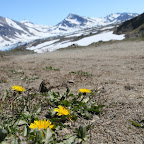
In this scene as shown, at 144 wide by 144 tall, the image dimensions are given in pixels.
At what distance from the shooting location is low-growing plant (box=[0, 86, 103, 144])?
4.42ft

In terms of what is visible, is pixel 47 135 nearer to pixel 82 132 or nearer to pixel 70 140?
pixel 70 140

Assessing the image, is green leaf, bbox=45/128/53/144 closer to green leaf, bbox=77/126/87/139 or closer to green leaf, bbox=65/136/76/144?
green leaf, bbox=65/136/76/144

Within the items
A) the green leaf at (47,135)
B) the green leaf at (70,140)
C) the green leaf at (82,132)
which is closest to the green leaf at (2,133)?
the green leaf at (47,135)

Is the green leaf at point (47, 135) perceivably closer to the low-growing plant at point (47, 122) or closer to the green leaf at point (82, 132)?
the low-growing plant at point (47, 122)

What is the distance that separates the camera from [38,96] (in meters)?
2.52

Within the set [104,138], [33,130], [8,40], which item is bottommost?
[104,138]

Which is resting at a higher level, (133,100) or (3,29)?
(3,29)

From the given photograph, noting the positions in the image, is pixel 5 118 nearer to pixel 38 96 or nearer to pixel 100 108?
pixel 38 96

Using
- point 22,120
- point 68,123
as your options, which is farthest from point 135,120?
point 22,120

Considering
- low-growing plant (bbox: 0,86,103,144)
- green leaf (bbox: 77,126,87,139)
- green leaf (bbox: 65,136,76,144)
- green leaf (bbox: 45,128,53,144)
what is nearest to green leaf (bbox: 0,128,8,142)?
low-growing plant (bbox: 0,86,103,144)

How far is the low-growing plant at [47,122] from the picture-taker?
4.42 feet

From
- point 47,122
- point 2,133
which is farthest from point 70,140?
point 2,133

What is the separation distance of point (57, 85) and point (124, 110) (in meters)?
1.50

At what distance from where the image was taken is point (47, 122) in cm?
143
